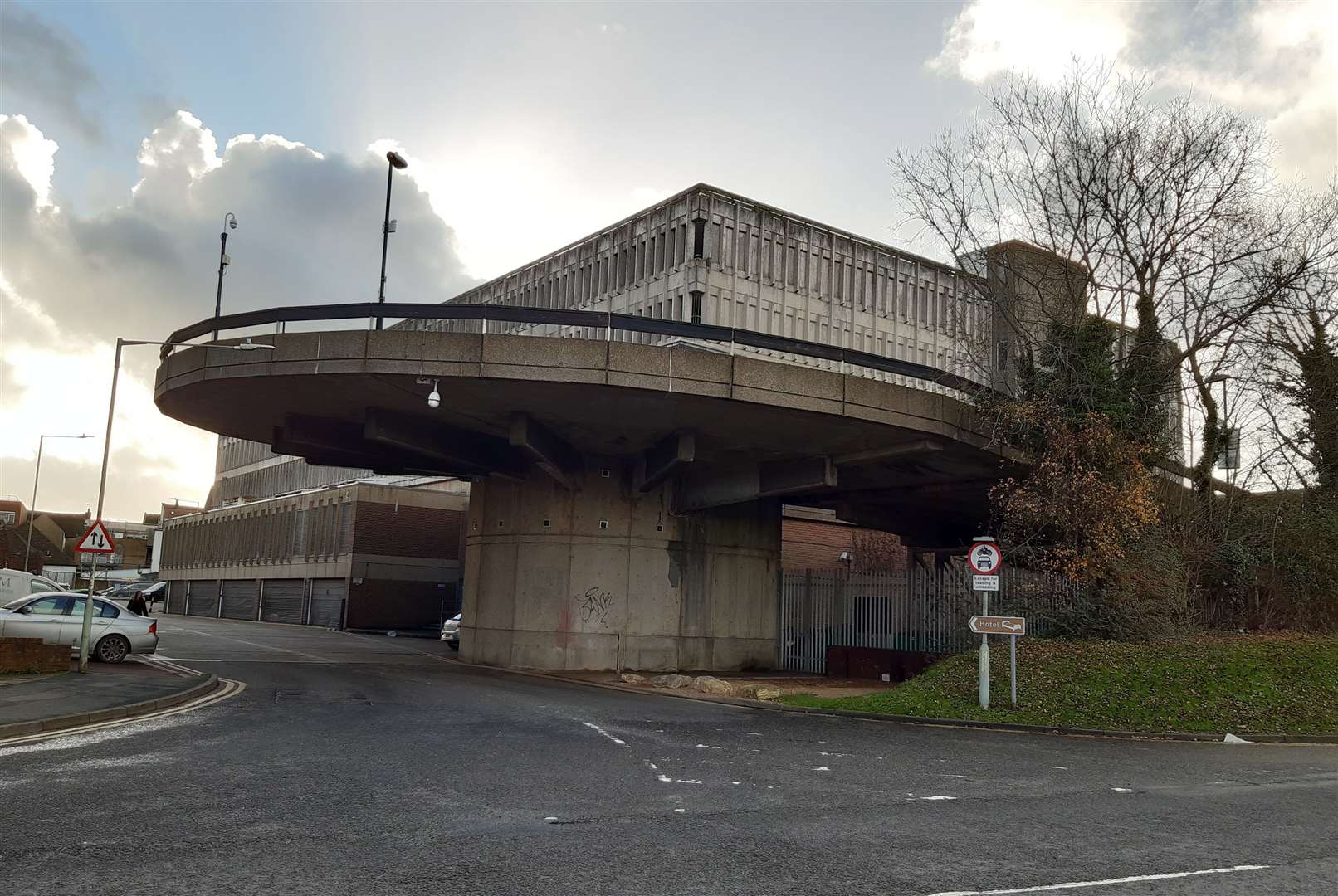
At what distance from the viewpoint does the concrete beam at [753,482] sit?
25672 mm

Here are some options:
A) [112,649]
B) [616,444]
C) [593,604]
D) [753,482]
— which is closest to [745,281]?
[753,482]

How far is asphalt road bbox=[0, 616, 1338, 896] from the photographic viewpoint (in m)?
6.29

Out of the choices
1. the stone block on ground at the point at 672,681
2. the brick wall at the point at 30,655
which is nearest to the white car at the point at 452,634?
the stone block on ground at the point at 672,681

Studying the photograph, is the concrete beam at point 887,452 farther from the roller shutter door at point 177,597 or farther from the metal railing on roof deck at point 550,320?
the roller shutter door at point 177,597

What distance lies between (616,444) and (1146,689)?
13.7 metres

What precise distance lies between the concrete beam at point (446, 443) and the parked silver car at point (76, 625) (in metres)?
6.61

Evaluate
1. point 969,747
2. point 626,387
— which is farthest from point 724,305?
point 969,747

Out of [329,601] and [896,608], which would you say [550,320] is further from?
[329,601]

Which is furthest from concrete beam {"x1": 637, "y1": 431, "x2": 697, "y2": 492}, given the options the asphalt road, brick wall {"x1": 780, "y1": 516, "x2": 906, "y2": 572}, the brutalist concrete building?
the brutalist concrete building

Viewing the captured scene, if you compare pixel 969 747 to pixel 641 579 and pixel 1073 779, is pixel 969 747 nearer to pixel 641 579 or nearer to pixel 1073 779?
pixel 1073 779

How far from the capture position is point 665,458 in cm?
2567

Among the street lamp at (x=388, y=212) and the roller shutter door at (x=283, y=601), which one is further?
the roller shutter door at (x=283, y=601)

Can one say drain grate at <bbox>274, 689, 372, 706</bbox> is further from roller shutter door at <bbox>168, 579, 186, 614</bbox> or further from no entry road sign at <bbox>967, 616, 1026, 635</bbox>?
roller shutter door at <bbox>168, 579, 186, 614</bbox>

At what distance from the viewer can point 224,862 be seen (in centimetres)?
632
